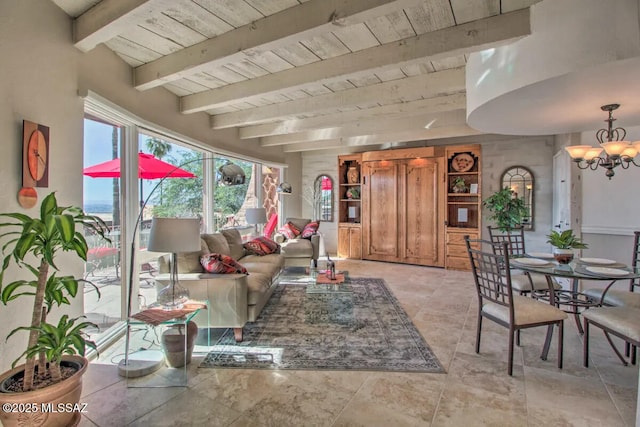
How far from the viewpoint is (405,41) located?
240 centimetres

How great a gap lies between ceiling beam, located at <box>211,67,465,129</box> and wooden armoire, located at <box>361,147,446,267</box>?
8.69 feet

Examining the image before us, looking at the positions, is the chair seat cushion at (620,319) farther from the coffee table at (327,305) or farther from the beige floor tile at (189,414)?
the beige floor tile at (189,414)

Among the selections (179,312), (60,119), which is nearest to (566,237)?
(179,312)

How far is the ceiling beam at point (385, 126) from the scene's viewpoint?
14.1 ft

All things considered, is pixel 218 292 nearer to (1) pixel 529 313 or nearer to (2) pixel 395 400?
(2) pixel 395 400

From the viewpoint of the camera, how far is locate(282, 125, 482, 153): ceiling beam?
4.86 m

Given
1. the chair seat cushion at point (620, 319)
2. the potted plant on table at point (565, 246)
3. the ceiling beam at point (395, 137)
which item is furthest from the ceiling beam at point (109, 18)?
the ceiling beam at point (395, 137)

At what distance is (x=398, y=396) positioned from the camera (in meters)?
2.03

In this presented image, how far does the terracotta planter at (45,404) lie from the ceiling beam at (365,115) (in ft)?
12.7

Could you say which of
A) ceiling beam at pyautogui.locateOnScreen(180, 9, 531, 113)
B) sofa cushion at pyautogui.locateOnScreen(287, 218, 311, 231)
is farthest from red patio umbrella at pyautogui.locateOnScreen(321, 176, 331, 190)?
ceiling beam at pyautogui.locateOnScreen(180, 9, 531, 113)

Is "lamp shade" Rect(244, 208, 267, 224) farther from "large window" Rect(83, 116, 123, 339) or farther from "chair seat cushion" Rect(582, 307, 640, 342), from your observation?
"chair seat cushion" Rect(582, 307, 640, 342)

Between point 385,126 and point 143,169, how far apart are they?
11.1ft

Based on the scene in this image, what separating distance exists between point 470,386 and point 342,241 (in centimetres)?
480

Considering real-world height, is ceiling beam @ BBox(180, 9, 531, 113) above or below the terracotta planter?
above
